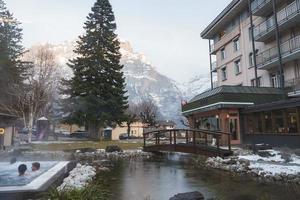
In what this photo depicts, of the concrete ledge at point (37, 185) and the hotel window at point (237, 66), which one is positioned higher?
the hotel window at point (237, 66)

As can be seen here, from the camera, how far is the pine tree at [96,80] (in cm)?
3516

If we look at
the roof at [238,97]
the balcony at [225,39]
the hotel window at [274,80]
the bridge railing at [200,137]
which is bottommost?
the bridge railing at [200,137]

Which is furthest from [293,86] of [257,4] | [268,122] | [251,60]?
[257,4]

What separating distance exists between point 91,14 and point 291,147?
97.5 feet

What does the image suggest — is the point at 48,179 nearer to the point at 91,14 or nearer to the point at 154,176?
the point at 154,176

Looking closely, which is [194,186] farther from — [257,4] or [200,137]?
[257,4]

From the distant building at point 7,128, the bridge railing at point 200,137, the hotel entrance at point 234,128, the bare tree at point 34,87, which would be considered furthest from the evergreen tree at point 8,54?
the hotel entrance at point 234,128

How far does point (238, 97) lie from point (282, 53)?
549 centimetres

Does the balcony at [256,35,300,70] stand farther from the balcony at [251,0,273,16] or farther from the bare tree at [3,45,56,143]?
the bare tree at [3,45,56,143]

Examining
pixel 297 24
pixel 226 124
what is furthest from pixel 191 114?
pixel 297 24

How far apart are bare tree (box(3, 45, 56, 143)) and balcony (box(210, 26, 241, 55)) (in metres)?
20.2

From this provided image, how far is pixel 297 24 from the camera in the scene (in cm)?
2488

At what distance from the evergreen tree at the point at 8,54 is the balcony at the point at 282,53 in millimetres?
23603

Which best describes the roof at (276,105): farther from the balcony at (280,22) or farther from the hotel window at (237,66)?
the hotel window at (237,66)
